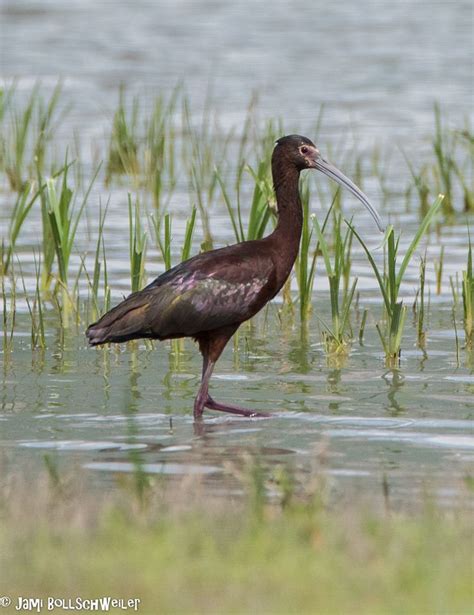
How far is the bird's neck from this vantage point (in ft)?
25.5

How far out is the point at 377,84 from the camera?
20266mm

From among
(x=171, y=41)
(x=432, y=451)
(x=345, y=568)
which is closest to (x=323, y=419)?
(x=432, y=451)

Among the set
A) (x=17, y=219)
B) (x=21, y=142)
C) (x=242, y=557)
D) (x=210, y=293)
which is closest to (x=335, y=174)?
(x=210, y=293)

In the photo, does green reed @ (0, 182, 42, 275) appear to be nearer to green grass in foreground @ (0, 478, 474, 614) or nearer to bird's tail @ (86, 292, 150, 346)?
bird's tail @ (86, 292, 150, 346)

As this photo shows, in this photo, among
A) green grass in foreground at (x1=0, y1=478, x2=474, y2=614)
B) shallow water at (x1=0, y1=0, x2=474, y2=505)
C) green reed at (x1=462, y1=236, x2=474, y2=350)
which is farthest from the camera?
green reed at (x1=462, y1=236, x2=474, y2=350)

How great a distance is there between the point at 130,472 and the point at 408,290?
457 centimetres

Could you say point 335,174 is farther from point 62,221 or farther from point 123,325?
point 62,221

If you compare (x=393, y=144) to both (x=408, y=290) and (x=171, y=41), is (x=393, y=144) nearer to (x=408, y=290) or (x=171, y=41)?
(x=408, y=290)

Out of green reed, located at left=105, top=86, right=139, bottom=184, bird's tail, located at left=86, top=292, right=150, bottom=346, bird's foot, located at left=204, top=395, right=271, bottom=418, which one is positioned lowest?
bird's foot, located at left=204, top=395, right=271, bottom=418

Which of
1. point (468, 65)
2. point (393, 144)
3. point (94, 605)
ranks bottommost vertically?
point (94, 605)

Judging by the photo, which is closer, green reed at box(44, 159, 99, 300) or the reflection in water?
the reflection in water

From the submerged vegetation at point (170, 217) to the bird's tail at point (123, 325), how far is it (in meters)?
0.77

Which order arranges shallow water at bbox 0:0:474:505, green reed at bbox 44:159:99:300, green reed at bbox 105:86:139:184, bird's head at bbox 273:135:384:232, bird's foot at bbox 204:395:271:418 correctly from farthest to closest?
green reed at bbox 105:86:139:184 → green reed at bbox 44:159:99:300 → bird's head at bbox 273:135:384:232 → bird's foot at bbox 204:395:271:418 → shallow water at bbox 0:0:474:505

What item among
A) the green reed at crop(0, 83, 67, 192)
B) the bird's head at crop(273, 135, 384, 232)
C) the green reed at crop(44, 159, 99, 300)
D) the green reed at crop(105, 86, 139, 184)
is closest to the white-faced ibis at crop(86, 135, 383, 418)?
the bird's head at crop(273, 135, 384, 232)
